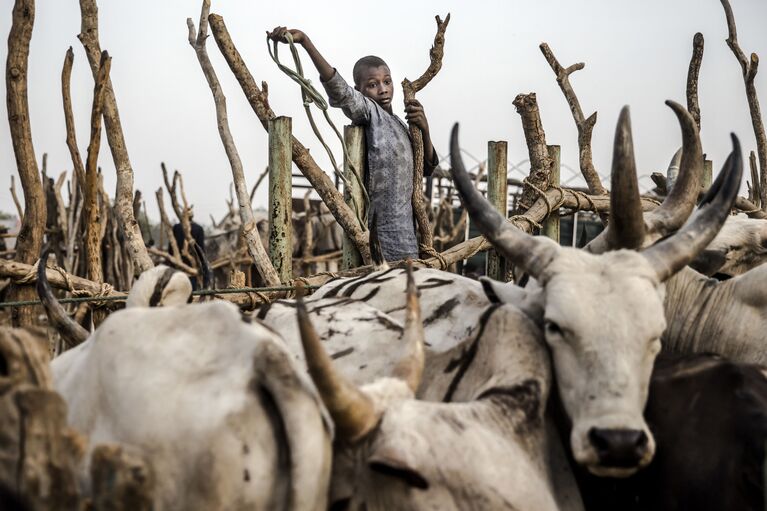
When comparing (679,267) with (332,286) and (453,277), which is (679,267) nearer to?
(453,277)

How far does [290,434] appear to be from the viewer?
191 centimetres

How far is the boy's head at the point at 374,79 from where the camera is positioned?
5293mm

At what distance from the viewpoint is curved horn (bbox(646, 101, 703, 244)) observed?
353cm

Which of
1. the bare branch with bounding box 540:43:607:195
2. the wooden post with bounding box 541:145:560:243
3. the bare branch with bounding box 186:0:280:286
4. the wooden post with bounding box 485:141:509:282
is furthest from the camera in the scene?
the bare branch with bounding box 540:43:607:195

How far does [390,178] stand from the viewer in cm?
534

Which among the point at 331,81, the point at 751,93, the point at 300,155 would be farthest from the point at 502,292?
the point at 751,93

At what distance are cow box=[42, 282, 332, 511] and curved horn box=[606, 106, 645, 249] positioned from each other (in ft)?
5.45

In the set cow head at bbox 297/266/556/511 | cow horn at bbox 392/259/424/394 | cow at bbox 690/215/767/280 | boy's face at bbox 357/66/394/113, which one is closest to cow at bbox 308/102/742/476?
cow head at bbox 297/266/556/511

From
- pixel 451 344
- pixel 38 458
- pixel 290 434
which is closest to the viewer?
pixel 38 458

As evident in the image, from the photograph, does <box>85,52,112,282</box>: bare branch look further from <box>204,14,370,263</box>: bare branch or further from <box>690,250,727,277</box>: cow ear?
<box>690,250,727,277</box>: cow ear

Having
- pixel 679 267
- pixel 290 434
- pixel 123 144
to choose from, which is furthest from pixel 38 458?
pixel 123 144

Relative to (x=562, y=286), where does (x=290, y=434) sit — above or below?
below

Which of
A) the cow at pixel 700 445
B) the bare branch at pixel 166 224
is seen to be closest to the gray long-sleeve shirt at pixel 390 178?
the cow at pixel 700 445

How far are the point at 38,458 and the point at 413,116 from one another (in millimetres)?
3748
